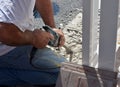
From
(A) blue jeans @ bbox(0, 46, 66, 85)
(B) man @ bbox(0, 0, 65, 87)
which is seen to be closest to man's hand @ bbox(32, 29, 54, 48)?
(B) man @ bbox(0, 0, 65, 87)

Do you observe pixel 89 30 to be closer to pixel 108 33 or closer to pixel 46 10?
pixel 108 33

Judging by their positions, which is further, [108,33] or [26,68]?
[26,68]

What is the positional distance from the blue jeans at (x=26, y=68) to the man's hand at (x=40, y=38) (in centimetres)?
23

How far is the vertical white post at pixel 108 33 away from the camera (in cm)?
168

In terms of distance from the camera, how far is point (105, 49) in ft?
5.98

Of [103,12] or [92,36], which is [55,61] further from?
[103,12]

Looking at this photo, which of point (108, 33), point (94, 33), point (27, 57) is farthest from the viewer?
point (27, 57)

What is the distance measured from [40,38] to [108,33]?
0.49 m

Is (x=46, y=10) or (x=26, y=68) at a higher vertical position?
(x=46, y=10)

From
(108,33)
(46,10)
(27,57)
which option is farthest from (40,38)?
(46,10)

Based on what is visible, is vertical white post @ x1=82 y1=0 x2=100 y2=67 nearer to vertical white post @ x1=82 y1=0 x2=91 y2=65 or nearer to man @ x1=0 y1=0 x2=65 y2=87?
vertical white post @ x1=82 y1=0 x2=91 y2=65

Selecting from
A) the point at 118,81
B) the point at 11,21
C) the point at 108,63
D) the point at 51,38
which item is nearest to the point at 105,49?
the point at 108,63

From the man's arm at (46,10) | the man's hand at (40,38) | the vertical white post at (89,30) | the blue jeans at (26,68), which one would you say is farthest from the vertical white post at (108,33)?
the man's arm at (46,10)

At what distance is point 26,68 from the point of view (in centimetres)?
229
